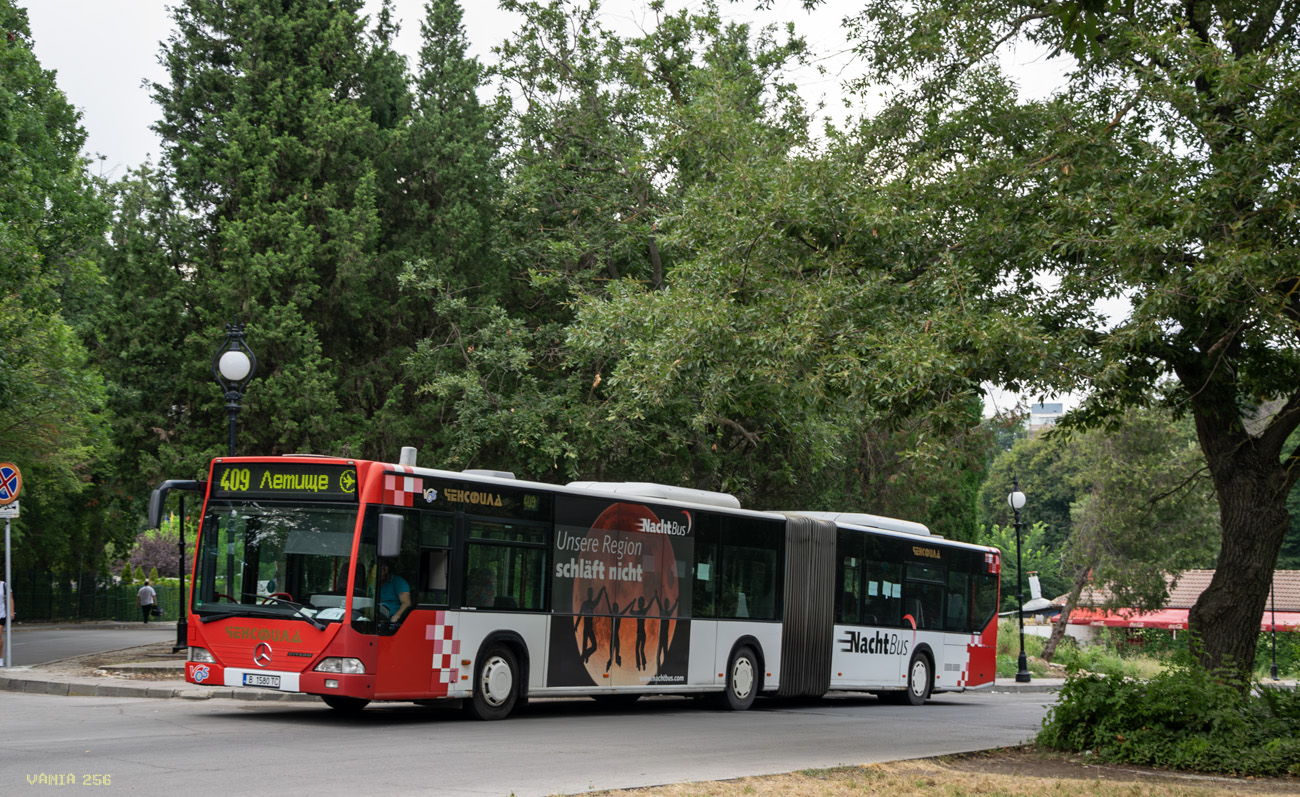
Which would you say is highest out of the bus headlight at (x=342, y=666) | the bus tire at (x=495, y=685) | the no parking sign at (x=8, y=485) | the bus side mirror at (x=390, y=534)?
the no parking sign at (x=8, y=485)

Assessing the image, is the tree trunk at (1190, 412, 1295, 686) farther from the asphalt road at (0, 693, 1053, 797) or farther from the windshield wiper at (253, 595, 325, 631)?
the windshield wiper at (253, 595, 325, 631)

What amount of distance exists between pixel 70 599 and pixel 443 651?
4071 centimetres

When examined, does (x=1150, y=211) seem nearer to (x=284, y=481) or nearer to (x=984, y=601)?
(x=284, y=481)

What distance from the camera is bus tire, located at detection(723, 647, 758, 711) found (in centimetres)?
1858

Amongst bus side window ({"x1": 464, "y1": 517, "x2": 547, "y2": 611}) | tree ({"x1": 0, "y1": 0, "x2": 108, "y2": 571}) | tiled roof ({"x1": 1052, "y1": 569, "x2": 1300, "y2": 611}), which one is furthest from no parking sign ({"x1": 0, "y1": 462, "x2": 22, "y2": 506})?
tiled roof ({"x1": 1052, "y1": 569, "x2": 1300, "y2": 611})

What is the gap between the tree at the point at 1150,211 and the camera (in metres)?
11.4

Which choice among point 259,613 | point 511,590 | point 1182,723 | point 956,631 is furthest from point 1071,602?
point 259,613

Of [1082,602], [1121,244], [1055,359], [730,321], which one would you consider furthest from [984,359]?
[1082,602]

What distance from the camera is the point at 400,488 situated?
13.7 meters

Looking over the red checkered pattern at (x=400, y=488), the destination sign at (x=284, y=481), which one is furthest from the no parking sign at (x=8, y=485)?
the red checkered pattern at (x=400, y=488)

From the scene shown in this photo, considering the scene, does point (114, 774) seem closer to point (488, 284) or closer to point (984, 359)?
point (984, 359)

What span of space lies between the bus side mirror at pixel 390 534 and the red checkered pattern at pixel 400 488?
63 cm

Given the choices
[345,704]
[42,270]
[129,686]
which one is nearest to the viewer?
[345,704]

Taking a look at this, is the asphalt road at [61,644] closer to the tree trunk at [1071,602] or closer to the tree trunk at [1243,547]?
the tree trunk at [1243,547]
